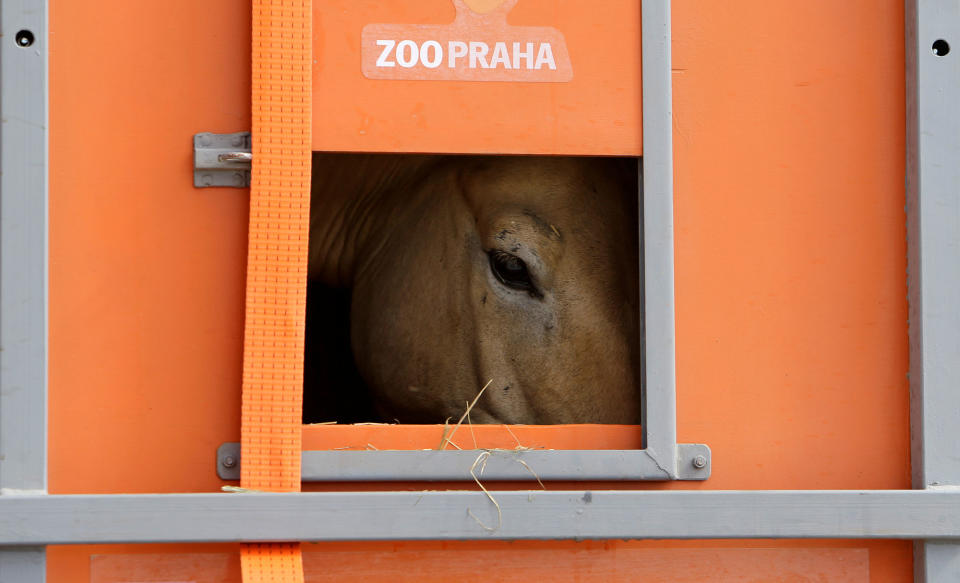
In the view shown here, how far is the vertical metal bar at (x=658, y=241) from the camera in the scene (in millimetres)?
1531

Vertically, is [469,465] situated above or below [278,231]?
below

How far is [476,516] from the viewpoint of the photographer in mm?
1433

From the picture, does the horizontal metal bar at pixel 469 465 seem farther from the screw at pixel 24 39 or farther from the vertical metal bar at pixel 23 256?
the screw at pixel 24 39

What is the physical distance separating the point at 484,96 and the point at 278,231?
0.38 metres

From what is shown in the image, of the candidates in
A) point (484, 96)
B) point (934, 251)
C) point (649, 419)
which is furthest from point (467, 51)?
point (934, 251)

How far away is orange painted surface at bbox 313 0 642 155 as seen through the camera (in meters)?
1.53

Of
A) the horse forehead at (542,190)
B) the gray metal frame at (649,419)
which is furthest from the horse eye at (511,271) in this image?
the gray metal frame at (649,419)

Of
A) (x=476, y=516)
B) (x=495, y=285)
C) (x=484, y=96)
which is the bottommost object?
(x=476, y=516)

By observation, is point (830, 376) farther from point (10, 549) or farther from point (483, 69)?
point (10, 549)

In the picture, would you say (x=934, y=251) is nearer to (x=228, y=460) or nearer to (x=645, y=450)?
(x=645, y=450)

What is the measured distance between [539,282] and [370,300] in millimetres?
740

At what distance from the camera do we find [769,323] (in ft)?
5.21

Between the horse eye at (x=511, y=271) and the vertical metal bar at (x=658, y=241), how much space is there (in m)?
0.91

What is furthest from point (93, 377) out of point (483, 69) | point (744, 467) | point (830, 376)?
point (830, 376)
